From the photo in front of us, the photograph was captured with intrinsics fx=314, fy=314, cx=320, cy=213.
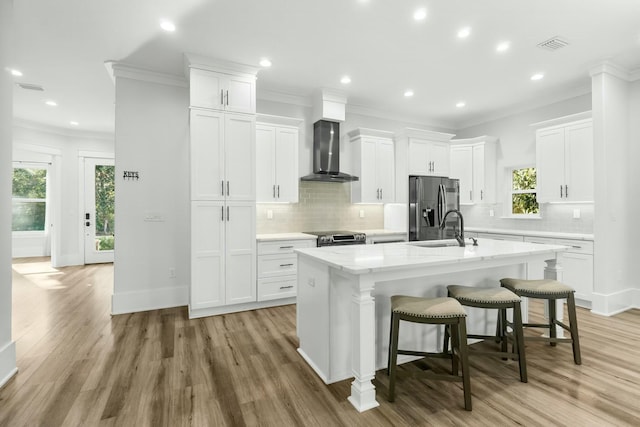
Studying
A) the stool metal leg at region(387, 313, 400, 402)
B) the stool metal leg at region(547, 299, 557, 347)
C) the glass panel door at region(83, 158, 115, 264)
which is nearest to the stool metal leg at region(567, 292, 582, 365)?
the stool metal leg at region(547, 299, 557, 347)

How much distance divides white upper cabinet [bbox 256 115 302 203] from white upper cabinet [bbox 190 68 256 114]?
0.44 metres

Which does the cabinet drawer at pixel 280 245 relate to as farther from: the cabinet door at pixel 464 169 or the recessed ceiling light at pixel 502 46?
the cabinet door at pixel 464 169

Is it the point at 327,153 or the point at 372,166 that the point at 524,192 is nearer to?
the point at 372,166

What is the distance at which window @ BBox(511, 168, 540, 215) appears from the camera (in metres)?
5.31

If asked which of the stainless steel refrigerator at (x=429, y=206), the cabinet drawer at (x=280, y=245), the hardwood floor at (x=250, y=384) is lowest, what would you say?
the hardwood floor at (x=250, y=384)

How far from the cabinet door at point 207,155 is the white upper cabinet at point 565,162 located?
4.59 meters

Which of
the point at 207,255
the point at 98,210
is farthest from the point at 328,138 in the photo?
the point at 98,210

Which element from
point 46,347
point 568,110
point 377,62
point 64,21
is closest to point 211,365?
point 46,347

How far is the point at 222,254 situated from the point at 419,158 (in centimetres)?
358

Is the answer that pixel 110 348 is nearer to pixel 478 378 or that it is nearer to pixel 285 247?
pixel 285 247

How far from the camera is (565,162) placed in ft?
14.5

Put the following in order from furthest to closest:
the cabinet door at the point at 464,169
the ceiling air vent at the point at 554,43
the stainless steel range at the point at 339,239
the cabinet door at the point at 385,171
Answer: the cabinet door at the point at 464,169 < the cabinet door at the point at 385,171 < the stainless steel range at the point at 339,239 < the ceiling air vent at the point at 554,43

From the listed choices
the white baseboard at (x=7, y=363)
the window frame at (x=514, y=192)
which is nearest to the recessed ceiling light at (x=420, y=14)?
the window frame at (x=514, y=192)

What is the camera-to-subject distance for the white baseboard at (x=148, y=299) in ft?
12.4
